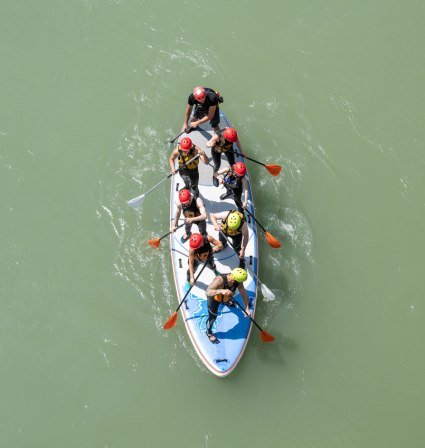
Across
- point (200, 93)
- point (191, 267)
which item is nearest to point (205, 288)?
point (191, 267)

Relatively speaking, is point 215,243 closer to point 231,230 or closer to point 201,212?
point 201,212

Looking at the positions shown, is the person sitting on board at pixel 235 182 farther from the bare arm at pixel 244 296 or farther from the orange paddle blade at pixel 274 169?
the bare arm at pixel 244 296

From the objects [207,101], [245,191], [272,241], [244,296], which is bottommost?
[244,296]

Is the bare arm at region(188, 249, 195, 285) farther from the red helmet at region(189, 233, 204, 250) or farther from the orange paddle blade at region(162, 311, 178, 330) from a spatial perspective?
the orange paddle blade at region(162, 311, 178, 330)

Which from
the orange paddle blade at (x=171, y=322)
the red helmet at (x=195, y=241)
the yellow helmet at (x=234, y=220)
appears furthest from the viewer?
the orange paddle blade at (x=171, y=322)

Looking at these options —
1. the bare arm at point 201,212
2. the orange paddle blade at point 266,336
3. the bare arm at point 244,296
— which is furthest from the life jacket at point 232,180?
the orange paddle blade at point 266,336

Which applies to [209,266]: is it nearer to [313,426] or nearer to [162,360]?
[162,360]
